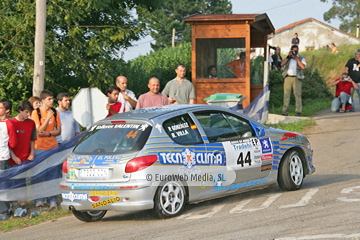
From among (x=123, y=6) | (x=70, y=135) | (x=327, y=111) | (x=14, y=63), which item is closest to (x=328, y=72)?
(x=327, y=111)

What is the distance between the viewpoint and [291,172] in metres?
9.84

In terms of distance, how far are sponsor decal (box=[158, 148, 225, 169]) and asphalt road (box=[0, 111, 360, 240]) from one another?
2.16 ft

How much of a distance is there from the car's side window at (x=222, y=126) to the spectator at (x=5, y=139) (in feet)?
8.90

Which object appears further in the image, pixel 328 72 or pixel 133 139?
pixel 328 72

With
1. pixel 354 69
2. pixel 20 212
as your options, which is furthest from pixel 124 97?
pixel 354 69

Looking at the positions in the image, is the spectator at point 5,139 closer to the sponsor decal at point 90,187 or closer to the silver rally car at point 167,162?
the silver rally car at point 167,162

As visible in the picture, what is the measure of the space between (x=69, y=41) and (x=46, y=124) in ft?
31.0

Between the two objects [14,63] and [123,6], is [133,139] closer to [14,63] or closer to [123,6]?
[14,63]

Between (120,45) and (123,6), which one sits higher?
(123,6)

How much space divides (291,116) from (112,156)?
13200mm

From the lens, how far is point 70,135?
10.8m

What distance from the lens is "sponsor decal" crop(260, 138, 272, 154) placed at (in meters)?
9.56

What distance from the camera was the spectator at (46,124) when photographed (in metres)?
10.2

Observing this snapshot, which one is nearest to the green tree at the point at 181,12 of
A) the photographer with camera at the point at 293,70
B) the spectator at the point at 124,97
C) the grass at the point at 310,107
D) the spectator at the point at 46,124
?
the grass at the point at 310,107
